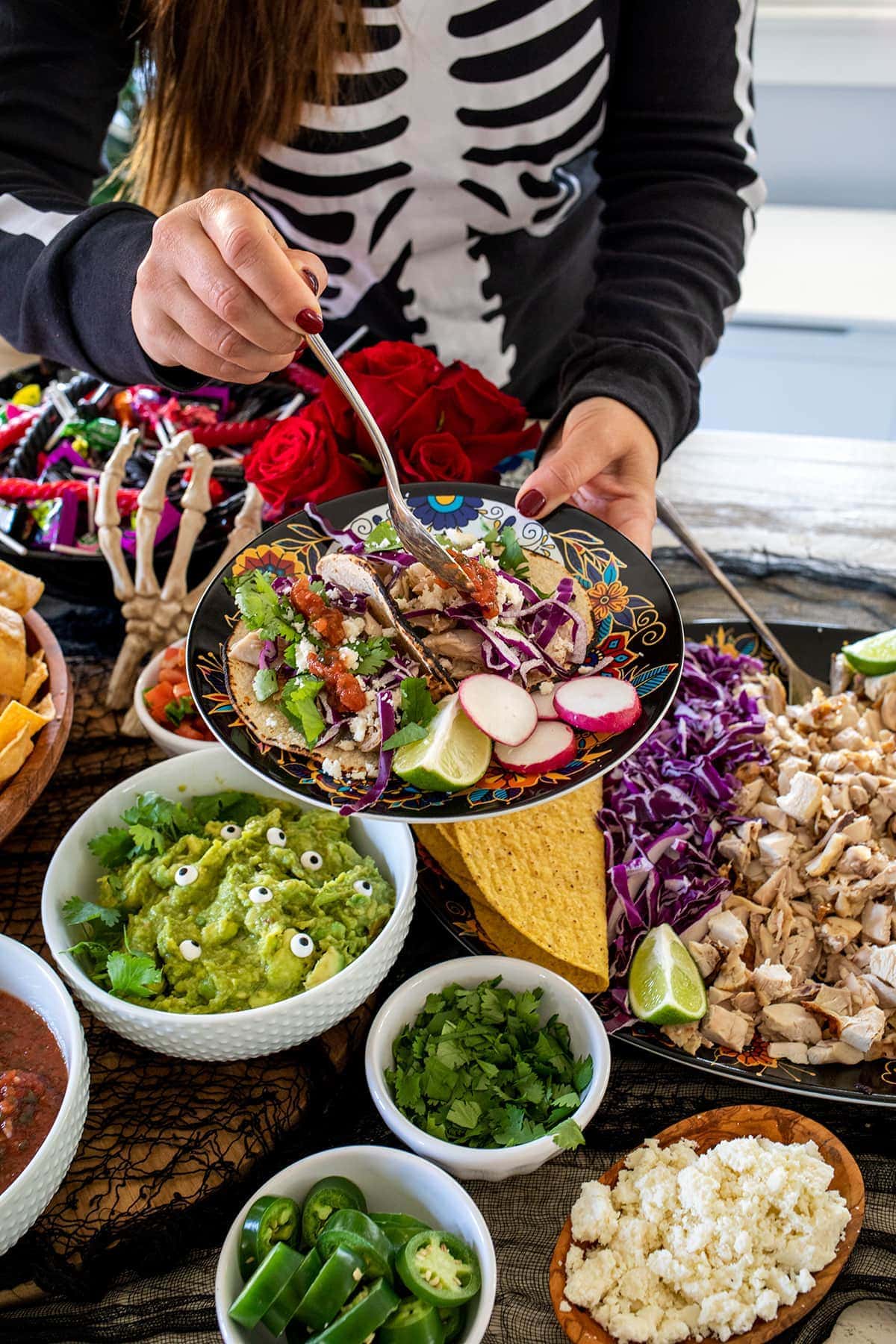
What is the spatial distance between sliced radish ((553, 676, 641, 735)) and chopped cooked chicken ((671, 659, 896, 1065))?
1.35ft

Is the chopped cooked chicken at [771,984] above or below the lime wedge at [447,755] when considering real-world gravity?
below

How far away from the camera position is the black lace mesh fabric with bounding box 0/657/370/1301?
1.33 metres

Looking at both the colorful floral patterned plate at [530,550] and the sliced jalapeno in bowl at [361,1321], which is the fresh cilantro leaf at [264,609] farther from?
the sliced jalapeno in bowl at [361,1321]

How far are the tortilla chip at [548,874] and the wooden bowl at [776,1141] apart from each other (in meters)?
0.25

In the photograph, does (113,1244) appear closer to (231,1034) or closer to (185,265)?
(231,1034)

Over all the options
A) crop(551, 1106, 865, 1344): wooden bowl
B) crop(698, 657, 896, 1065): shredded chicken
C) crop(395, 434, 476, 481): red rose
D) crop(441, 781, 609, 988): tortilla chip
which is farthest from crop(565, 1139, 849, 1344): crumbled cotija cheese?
crop(395, 434, 476, 481): red rose

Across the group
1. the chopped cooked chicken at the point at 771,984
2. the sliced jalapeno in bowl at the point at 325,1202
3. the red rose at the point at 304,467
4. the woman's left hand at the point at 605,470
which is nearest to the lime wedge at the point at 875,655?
the woman's left hand at the point at 605,470

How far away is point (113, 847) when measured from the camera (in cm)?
162

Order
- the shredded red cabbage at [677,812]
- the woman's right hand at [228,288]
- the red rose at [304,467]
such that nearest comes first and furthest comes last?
1. the woman's right hand at [228,288]
2. the shredded red cabbage at [677,812]
3. the red rose at [304,467]

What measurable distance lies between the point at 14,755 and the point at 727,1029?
1.17m

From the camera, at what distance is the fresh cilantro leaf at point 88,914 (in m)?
1.52

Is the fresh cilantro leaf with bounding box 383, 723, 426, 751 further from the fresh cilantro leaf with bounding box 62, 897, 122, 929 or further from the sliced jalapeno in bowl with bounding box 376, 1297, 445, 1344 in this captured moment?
the sliced jalapeno in bowl with bounding box 376, 1297, 445, 1344

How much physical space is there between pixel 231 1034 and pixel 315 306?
3.26 ft

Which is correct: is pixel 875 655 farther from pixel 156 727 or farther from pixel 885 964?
pixel 156 727
